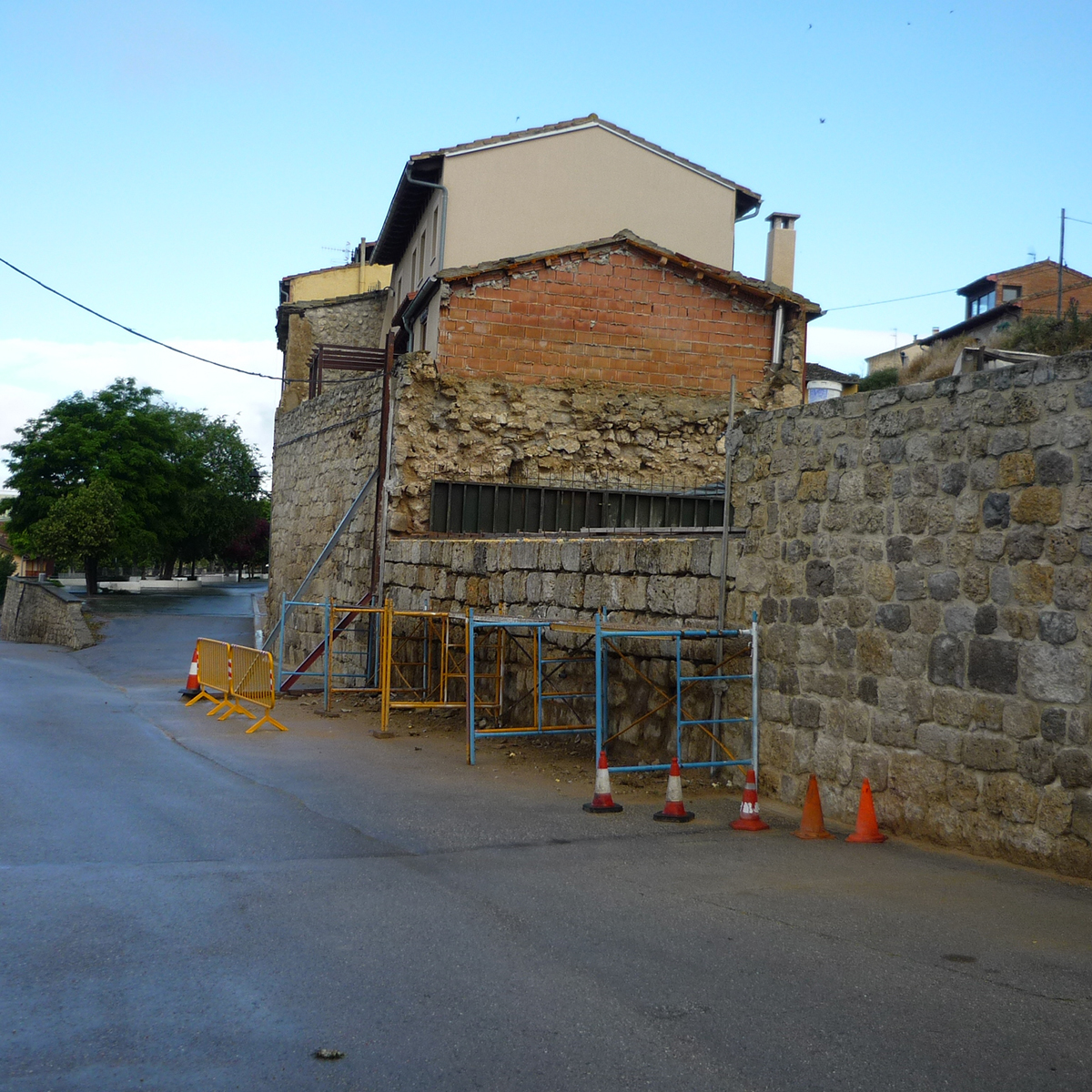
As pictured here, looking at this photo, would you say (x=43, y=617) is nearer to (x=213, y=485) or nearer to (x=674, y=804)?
(x=213, y=485)

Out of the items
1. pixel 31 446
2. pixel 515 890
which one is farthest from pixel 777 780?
pixel 31 446

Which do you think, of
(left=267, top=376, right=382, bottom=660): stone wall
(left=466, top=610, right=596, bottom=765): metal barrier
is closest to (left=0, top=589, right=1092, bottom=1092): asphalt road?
(left=466, top=610, right=596, bottom=765): metal barrier

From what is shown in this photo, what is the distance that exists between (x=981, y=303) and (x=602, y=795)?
4917 cm

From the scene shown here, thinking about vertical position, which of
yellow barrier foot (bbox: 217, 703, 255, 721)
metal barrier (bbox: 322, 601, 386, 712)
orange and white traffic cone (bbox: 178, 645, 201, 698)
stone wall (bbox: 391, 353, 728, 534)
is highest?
stone wall (bbox: 391, 353, 728, 534)

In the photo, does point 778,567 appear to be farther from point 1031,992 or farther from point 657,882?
point 1031,992

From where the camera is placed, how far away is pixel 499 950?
4.93m

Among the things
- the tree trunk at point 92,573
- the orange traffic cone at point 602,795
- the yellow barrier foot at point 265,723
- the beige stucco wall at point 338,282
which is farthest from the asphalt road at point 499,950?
the tree trunk at point 92,573

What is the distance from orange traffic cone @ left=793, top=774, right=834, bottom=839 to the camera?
24.4 feet

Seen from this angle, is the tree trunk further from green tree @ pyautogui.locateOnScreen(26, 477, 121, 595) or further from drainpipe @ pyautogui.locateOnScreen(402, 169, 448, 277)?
drainpipe @ pyautogui.locateOnScreen(402, 169, 448, 277)

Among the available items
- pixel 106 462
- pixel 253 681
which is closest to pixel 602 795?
pixel 253 681

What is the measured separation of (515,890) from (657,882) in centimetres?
87

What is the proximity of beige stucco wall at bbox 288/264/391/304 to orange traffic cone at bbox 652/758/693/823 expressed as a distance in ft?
104

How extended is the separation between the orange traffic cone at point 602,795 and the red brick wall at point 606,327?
9.51m

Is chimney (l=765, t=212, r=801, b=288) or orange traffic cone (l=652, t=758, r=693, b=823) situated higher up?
chimney (l=765, t=212, r=801, b=288)
